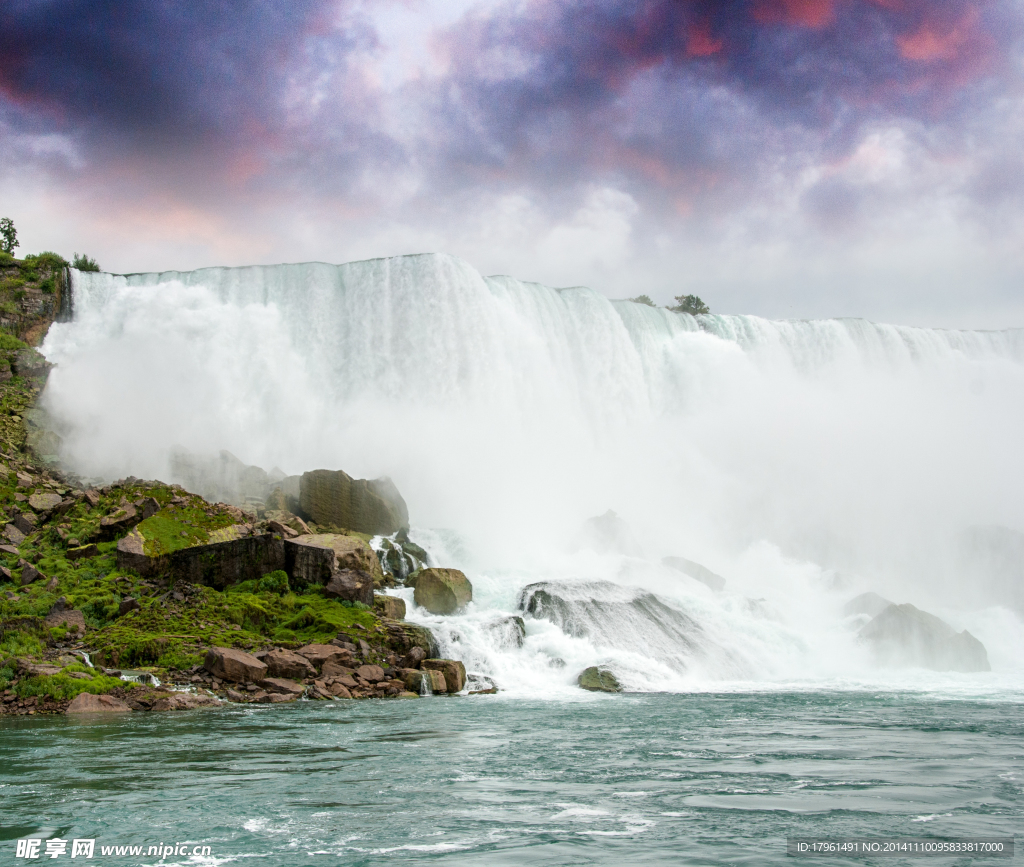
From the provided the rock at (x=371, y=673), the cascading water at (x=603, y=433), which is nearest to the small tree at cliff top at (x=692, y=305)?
the cascading water at (x=603, y=433)

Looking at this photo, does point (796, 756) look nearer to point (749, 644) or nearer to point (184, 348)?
point (749, 644)

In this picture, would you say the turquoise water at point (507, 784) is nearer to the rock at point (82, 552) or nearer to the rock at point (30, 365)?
the rock at point (82, 552)

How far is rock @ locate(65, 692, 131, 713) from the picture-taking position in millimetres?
17844

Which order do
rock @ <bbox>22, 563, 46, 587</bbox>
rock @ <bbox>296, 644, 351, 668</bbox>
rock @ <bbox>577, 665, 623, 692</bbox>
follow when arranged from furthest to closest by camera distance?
rock @ <bbox>22, 563, 46, 587</bbox> < rock @ <bbox>577, 665, 623, 692</bbox> < rock @ <bbox>296, 644, 351, 668</bbox>

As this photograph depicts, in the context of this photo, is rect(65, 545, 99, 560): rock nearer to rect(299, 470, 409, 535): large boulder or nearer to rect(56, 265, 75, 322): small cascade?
rect(299, 470, 409, 535): large boulder

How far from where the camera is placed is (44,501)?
28.8 meters

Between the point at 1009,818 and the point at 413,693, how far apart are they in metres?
15.9

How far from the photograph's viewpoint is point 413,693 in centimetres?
2155

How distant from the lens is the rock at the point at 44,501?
2839 centimetres

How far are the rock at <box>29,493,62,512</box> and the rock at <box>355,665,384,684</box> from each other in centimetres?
1401

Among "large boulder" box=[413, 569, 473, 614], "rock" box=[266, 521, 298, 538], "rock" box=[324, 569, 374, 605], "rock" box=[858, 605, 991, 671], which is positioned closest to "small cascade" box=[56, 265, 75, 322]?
"rock" box=[266, 521, 298, 538]

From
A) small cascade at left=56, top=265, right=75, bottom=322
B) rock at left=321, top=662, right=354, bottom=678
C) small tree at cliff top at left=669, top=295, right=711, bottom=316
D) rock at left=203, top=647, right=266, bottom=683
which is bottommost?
rock at left=321, top=662, right=354, bottom=678

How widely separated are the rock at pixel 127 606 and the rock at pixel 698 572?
2279 centimetres

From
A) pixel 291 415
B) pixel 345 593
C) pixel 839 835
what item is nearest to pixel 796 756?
pixel 839 835
